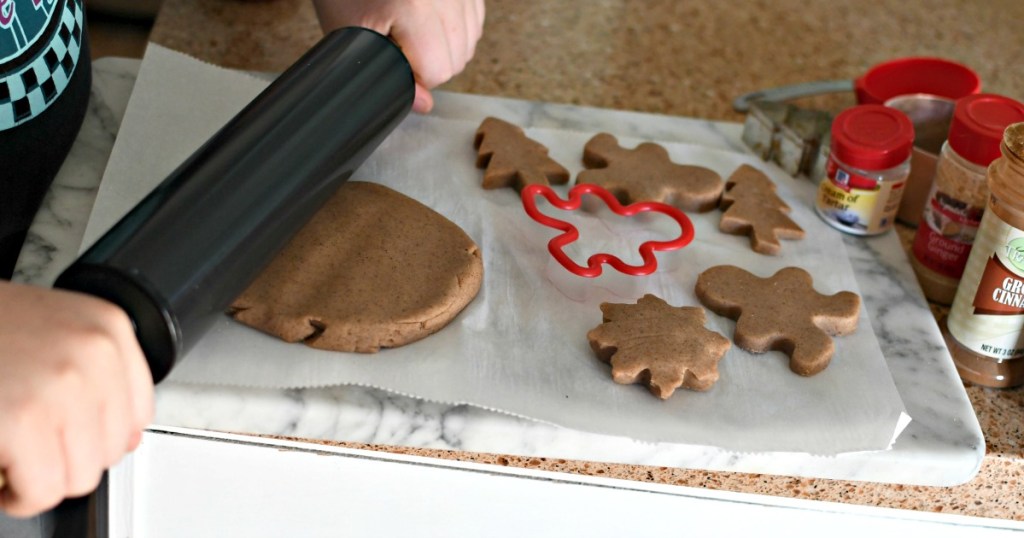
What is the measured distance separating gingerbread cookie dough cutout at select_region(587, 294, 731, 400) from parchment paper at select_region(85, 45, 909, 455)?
0.01 m

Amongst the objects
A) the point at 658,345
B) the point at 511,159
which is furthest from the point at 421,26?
the point at 658,345

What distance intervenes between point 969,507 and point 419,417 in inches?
17.1

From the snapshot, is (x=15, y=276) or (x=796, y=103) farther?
(x=796, y=103)

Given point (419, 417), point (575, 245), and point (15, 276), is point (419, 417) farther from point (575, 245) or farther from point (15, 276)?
point (15, 276)

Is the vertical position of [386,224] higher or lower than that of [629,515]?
higher

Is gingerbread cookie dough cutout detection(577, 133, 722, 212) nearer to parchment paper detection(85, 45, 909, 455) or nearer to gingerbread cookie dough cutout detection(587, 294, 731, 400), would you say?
parchment paper detection(85, 45, 909, 455)

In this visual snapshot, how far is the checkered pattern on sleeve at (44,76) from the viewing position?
779 mm

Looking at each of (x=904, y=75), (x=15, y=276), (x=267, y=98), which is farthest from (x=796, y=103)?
(x=15, y=276)

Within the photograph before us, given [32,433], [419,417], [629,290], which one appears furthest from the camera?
[629,290]

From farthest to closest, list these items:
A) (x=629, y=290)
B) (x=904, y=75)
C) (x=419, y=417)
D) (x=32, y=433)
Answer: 1. (x=904, y=75)
2. (x=629, y=290)
3. (x=419, y=417)
4. (x=32, y=433)

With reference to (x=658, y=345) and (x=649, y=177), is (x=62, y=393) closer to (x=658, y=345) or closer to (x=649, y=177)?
(x=658, y=345)

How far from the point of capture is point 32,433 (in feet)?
1.70

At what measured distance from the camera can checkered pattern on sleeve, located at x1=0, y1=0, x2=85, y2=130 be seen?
78cm

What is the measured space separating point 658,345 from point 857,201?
0.92 feet
